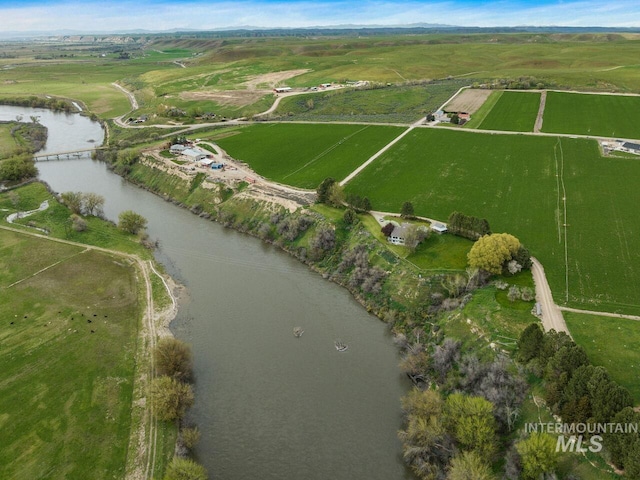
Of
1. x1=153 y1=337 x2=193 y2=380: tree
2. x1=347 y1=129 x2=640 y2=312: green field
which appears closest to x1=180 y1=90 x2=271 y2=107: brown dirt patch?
x1=347 y1=129 x2=640 y2=312: green field

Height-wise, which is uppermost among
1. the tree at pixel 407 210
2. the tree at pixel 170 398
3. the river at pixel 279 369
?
the tree at pixel 407 210

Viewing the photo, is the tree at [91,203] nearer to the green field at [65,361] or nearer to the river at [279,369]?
the green field at [65,361]

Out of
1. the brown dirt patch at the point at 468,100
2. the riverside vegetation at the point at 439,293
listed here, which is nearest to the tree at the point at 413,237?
the riverside vegetation at the point at 439,293

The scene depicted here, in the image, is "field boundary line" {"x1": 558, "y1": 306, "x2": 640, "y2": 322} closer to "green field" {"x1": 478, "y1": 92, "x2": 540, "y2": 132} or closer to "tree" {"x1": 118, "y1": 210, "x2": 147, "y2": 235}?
"tree" {"x1": 118, "y1": 210, "x2": 147, "y2": 235}

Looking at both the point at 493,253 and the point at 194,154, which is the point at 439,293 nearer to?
the point at 493,253

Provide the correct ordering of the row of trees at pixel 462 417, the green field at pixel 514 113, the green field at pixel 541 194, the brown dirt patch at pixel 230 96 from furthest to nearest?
1. the brown dirt patch at pixel 230 96
2. the green field at pixel 514 113
3. the green field at pixel 541 194
4. the row of trees at pixel 462 417
